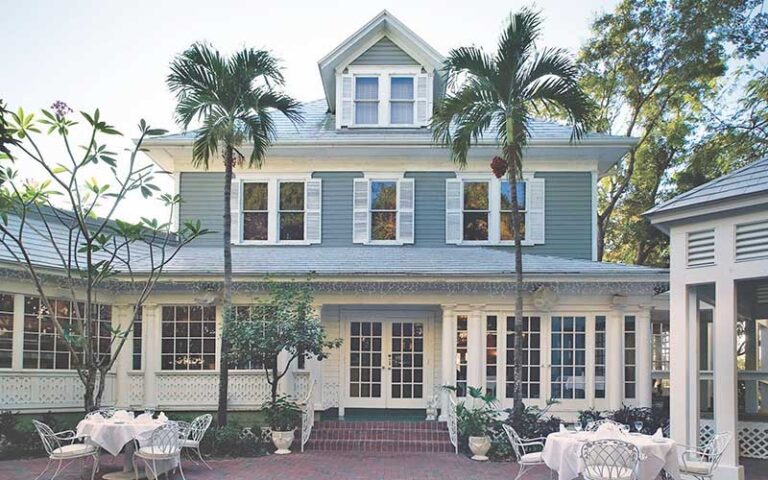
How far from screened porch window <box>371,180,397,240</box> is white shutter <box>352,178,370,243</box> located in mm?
178

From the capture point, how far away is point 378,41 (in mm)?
16312

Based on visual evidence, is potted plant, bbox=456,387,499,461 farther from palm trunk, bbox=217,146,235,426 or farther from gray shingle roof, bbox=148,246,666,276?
palm trunk, bbox=217,146,235,426

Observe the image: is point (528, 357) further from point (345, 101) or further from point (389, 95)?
point (345, 101)

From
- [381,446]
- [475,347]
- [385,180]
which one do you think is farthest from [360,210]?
[381,446]

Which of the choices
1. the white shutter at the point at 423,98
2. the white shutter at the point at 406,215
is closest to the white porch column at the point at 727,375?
the white shutter at the point at 406,215

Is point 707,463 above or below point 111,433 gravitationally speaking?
below

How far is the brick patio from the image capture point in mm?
10445

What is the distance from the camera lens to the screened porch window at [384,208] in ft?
52.6

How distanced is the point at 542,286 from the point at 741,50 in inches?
516

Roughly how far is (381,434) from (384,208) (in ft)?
17.4

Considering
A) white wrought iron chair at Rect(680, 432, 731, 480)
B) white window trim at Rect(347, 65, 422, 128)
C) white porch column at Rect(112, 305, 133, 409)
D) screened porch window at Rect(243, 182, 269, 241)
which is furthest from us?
white window trim at Rect(347, 65, 422, 128)

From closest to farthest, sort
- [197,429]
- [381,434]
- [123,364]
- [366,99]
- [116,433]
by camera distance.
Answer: [116,433], [197,429], [381,434], [123,364], [366,99]

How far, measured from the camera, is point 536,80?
40.9 feet

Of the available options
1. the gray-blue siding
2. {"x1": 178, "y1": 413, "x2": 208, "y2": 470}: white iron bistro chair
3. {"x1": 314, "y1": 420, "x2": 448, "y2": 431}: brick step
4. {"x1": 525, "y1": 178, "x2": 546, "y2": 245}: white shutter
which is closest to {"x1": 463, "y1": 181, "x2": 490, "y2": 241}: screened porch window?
the gray-blue siding
